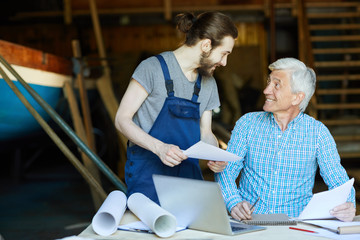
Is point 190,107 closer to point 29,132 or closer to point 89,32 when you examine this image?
point 29,132

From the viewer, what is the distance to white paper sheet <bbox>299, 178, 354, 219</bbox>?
198cm

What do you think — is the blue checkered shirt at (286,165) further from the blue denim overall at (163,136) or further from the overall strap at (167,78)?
the overall strap at (167,78)

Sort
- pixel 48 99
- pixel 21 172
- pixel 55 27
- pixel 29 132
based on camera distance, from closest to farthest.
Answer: pixel 48 99 → pixel 29 132 → pixel 21 172 → pixel 55 27

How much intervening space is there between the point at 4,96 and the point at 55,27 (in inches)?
228

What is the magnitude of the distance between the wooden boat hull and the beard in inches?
92.0

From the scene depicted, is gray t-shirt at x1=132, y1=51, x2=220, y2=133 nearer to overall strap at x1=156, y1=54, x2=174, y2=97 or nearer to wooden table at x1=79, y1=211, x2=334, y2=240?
overall strap at x1=156, y1=54, x2=174, y2=97

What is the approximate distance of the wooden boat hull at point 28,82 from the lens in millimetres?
4629

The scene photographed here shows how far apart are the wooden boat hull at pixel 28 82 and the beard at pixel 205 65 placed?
2.34 m

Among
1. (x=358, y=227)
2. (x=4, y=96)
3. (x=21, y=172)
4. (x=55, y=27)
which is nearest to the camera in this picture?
(x=358, y=227)

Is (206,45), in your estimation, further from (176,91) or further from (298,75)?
(298,75)

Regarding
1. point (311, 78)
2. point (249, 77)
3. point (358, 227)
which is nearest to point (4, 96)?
point (311, 78)

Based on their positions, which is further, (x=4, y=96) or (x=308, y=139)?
(x=4, y=96)

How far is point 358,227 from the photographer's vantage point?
1.83m

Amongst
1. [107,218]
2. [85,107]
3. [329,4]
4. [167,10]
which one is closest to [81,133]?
[85,107]
